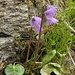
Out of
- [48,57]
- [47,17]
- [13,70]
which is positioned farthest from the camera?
[48,57]

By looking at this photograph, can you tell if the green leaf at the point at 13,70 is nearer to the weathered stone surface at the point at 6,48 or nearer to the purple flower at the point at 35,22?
the weathered stone surface at the point at 6,48

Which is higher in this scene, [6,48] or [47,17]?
[47,17]

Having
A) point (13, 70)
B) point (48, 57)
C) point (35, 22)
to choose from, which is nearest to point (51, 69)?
point (48, 57)

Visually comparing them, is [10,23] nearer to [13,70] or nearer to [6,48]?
[6,48]

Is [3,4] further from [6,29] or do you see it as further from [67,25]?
[67,25]

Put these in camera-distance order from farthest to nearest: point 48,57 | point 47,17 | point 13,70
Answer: point 48,57 → point 13,70 → point 47,17

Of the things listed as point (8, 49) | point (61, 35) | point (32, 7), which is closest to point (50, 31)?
point (61, 35)

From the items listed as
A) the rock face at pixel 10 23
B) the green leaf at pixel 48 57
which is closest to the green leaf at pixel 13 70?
the rock face at pixel 10 23
